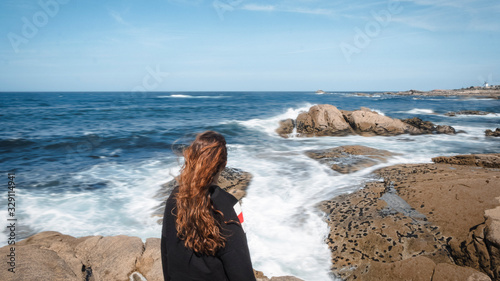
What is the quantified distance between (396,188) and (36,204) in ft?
31.2

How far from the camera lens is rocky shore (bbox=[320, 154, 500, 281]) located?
3.99 m

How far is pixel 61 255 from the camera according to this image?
15.0 feet

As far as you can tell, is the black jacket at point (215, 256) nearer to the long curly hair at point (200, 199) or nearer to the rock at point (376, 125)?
the long curly hair at point (200, 199)

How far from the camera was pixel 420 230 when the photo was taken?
4836mm

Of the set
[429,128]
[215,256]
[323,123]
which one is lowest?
[429,128]

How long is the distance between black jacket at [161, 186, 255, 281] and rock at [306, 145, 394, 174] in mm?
8397

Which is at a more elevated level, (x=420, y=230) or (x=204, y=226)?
(x=204, y=226)

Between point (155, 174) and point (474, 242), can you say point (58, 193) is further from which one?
point (474, 242)

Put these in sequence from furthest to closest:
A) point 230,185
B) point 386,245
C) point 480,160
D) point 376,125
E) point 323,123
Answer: point 323,123
point 376,125
point 230,185
point 480,160
point 386,245

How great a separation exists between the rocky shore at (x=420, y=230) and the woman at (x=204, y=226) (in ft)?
11.4

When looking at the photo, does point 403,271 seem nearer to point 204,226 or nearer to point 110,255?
point 204,226

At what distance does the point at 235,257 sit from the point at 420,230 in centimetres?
449

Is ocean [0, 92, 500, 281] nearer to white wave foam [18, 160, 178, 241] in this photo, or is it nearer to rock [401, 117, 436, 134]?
white wave foam [18, 160, 178, 241]

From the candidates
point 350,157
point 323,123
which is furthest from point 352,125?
point 350,157
